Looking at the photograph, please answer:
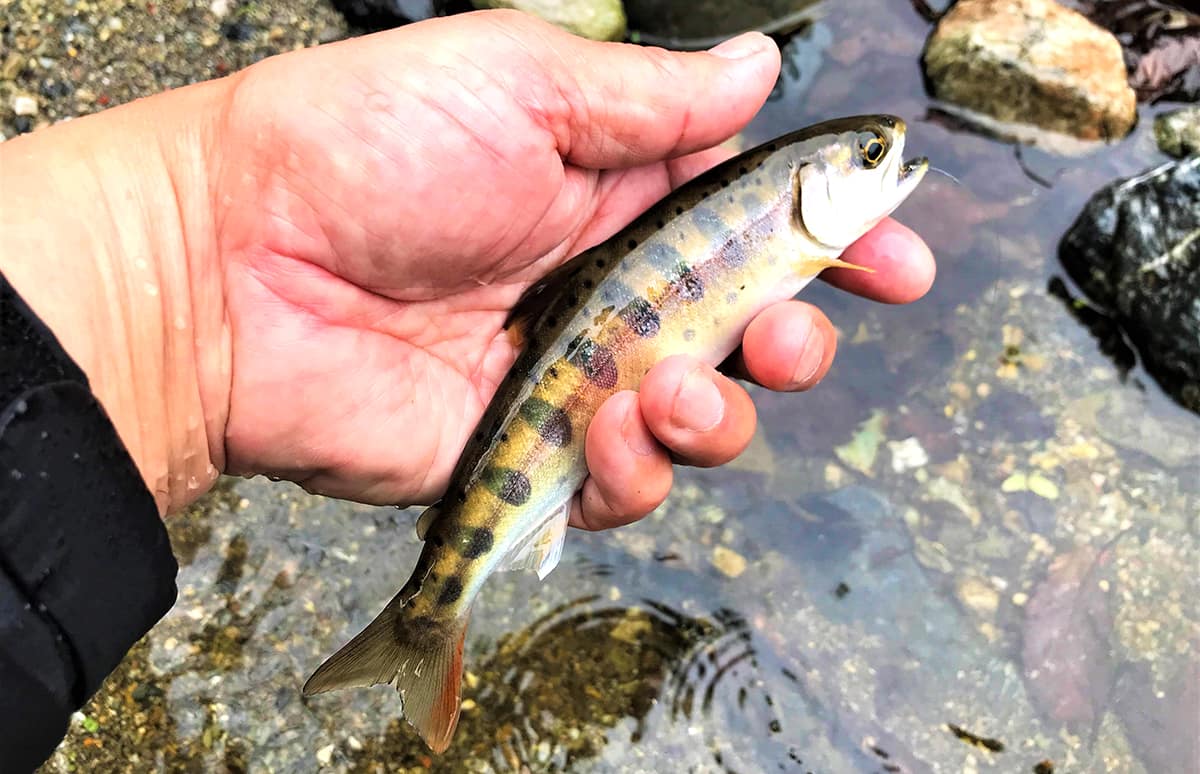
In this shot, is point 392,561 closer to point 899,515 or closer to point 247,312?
point 247,312

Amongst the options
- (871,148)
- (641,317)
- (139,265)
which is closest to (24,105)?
(139,265)

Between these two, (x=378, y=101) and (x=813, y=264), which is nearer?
(x=378, y=101)

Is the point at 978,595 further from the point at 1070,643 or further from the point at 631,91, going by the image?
the point at 631,91

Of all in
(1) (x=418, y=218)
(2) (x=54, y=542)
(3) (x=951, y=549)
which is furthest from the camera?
(3) (x=951, y=549)

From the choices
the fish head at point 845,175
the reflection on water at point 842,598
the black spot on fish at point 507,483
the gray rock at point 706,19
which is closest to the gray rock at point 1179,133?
the reflection on water at point 842,598

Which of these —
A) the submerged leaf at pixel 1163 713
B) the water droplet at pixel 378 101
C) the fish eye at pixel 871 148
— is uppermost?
the water droplet at pixel 378 101

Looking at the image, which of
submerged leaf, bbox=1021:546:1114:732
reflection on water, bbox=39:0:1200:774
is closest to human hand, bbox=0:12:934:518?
reflection on water, bbox=39:0:1200:774

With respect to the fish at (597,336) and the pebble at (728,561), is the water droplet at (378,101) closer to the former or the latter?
the fish at (597,336)

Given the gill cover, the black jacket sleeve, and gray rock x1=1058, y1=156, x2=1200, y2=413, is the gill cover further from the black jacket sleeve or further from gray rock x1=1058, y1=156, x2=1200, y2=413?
gray rock x1=1058, y1=156, x2=1200, y2=413
